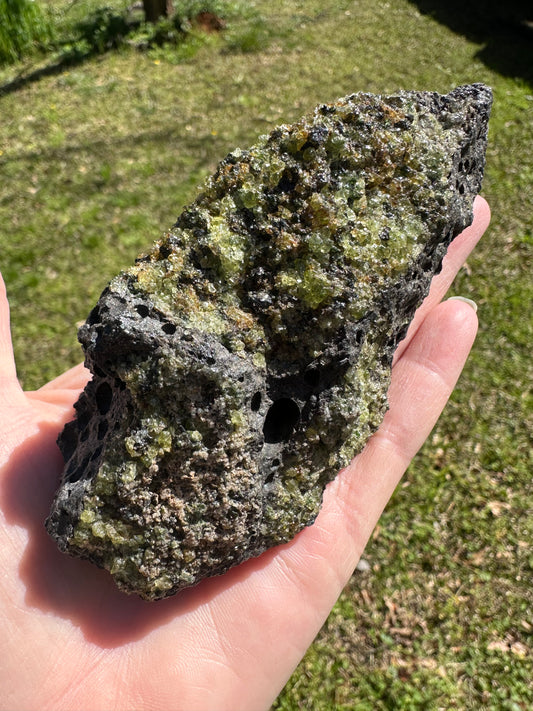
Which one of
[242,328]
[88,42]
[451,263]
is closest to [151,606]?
[242,328]

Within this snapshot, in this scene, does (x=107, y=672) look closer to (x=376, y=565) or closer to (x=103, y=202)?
(x=376, y=565)

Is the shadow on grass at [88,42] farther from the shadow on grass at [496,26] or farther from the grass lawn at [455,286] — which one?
the shadow on grass at [496,26]

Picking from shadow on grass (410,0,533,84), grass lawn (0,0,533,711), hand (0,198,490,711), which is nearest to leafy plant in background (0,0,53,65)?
grass lawn (0,0,533,711)

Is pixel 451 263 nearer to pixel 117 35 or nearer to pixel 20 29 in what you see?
pixel 117 35

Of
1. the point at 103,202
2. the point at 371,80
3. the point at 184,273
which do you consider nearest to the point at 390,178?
the point at 184,273

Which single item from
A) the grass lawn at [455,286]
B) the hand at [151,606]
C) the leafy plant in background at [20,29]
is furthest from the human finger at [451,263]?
the leafy plant in background at [20,29]

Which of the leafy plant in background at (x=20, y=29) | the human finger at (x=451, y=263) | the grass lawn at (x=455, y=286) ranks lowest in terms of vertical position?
the grass lawn at (x=455, y=286)

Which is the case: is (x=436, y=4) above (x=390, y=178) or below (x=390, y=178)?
below

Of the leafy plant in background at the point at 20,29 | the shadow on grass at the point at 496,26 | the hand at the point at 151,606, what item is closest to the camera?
the hand at the point at 151,606
